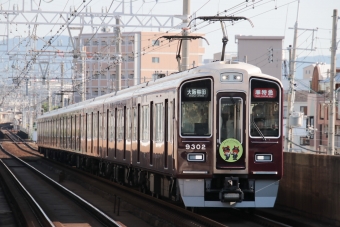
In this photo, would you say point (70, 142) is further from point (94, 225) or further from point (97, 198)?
point (94, 225)

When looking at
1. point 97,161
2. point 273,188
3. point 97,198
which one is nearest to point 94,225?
point 273,188

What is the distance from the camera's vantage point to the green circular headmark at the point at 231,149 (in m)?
12.9

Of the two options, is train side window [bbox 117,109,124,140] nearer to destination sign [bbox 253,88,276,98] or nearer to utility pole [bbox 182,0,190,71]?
utility pole [bbox 182,0,190,71]

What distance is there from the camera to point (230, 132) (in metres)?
13.0

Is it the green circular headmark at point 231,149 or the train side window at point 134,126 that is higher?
the train side window at point 134,126

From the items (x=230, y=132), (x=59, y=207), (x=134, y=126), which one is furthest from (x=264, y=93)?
(x=59, y=207)

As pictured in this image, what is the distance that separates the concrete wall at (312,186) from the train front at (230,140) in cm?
67

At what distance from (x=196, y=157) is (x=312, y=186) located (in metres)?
2.06

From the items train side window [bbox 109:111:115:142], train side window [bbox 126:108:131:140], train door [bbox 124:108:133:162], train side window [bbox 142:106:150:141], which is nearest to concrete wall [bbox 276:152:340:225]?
train side window [bbox 142:106:150:141]

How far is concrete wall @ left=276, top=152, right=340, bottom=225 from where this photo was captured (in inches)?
489

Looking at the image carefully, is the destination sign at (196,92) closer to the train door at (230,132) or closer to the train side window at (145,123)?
the train door at (230,132)

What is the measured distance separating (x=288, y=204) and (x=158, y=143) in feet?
8.69

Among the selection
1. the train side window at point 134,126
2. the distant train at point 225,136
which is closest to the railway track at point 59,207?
the distant train at point 225,136

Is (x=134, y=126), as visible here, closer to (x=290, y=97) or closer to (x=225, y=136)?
(x=225, y=136)
